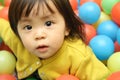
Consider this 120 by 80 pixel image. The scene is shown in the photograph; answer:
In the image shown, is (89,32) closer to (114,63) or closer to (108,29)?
(108,29)

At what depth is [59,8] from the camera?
3.27 ft

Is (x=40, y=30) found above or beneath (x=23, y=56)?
above

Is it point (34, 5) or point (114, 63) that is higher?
point (34, 5)

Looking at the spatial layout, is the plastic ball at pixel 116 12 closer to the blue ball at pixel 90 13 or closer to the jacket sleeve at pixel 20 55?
the blue ball at pixel 90 13

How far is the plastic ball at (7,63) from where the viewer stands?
3.86ft

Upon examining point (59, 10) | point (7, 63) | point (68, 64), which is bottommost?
point (7, 63)

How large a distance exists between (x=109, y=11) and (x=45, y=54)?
66 centimetres

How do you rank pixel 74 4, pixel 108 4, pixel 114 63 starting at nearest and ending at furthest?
pixel 114 63 < pixel 108 4 < pixel 74 4

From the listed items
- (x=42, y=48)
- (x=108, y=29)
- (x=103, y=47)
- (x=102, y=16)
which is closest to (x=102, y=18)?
(x=102, y=16)

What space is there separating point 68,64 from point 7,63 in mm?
281

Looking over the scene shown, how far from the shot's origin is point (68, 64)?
3.57ft

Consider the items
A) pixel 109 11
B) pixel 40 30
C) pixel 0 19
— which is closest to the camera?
pixel 40 30

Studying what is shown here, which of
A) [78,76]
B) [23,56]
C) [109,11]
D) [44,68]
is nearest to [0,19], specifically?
[23,56]

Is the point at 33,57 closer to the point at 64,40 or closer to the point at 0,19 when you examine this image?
the point at 64,40
